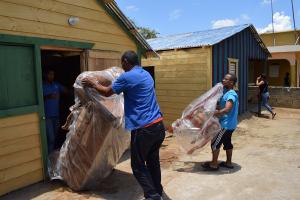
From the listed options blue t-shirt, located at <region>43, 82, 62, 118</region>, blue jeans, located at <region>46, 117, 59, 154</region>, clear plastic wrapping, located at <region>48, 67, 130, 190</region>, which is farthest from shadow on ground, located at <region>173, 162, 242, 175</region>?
blue t-shirt, located at <region>43, 82, 62, 118</region>

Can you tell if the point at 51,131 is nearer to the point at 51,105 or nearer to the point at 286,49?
the point at 51,105

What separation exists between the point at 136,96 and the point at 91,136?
3.17ft

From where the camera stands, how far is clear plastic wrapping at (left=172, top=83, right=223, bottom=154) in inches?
207

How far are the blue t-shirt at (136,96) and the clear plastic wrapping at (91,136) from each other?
0.47 m

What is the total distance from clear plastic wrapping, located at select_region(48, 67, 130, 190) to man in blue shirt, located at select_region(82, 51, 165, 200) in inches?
15.1

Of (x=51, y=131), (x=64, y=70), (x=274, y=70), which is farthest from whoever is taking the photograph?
(x=274, y=70)

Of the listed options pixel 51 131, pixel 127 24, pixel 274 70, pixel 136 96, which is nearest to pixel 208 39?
pixel 127 24

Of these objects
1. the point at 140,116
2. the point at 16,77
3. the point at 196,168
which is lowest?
the point at 196,168

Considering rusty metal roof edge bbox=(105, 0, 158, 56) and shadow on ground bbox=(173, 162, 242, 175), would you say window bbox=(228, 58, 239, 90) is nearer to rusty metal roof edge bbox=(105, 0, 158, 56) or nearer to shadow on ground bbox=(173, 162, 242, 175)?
rusty metal roof edge bbox=(105, 0, 158, 56)

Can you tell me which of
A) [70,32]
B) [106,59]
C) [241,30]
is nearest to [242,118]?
[241,30]

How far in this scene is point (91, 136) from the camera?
4.20 meters

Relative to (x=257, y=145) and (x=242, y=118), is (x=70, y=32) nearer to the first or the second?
(x=257, y=145)

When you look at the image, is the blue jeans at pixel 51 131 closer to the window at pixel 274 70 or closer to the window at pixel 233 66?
the window at pixel 233 66

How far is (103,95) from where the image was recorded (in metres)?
4.07
